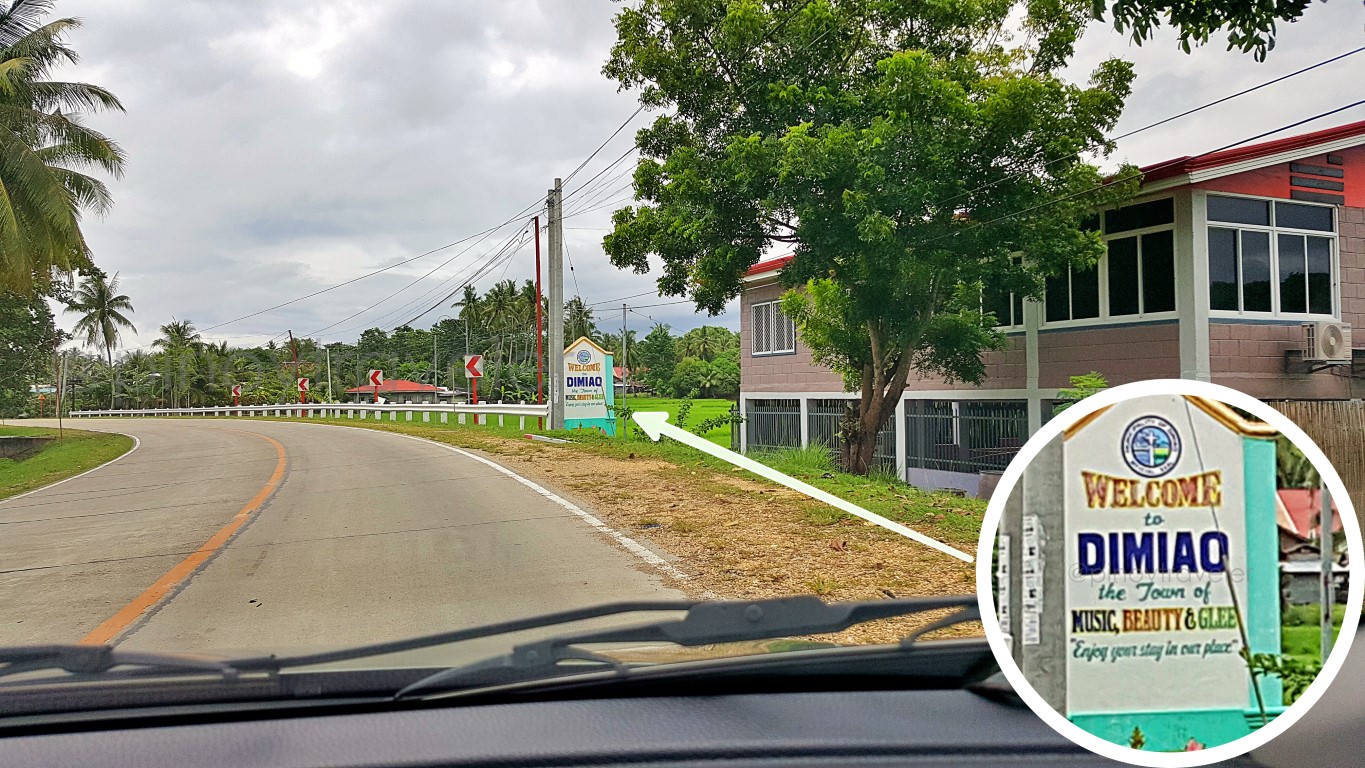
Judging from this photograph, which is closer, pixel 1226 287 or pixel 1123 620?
pixel 1123 620

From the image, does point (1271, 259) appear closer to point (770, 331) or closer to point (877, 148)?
point (877, 148)

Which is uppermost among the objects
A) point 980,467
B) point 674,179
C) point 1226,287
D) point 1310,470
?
point 674,179

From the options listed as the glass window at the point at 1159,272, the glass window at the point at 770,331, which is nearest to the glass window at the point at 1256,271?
the glass window at the point at 1159,272

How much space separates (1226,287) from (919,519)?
26.5ft

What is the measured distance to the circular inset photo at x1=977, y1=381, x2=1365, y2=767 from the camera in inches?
49.1

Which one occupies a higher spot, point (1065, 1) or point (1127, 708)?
point (1065, 1)


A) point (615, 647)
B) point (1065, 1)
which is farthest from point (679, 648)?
point (1065, 1)

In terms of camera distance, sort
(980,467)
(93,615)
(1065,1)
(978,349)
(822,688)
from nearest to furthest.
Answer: (822,688), (93,615), (1065,1), (978,349), (980,467)

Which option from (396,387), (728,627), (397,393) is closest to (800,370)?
(728,627)

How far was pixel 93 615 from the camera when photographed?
5254 millimetres

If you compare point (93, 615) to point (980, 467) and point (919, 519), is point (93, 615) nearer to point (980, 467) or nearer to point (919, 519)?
point (919, 519)

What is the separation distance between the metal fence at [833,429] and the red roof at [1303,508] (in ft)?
55.6

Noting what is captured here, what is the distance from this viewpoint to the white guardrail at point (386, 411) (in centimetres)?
2746

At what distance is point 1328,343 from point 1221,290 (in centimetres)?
168
